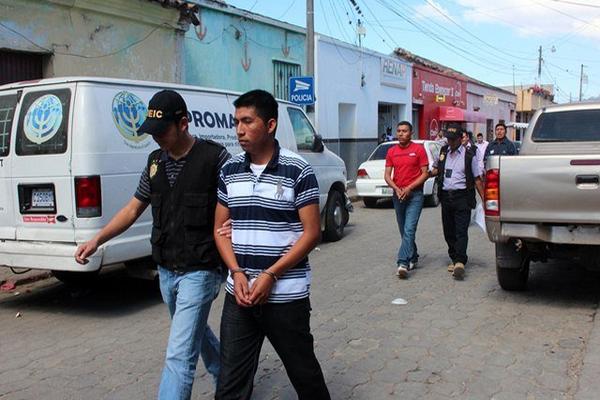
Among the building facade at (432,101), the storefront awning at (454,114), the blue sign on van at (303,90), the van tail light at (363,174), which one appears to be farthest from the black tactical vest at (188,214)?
the storefront awning at (454,114)

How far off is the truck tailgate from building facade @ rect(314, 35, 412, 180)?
41.0ft

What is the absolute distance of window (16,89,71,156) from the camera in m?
5.54

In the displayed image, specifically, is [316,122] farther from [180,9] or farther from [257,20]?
[180,9]

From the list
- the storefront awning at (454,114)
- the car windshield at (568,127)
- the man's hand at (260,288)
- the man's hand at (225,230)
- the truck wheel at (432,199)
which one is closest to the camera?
the man's hand at (260,288)

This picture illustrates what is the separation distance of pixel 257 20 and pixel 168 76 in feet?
13.3

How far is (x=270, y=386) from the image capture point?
13.4ft

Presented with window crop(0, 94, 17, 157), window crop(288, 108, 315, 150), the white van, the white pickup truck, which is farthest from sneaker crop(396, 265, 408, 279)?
window crop(0, 94, 17, 157)

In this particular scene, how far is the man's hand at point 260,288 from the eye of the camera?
269 cm

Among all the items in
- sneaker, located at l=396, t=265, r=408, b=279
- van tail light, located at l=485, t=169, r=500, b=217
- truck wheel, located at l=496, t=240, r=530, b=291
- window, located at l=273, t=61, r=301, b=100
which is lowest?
sneaker, located at l=396, t=265, r=408, b=279

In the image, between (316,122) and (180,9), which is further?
(316,122)

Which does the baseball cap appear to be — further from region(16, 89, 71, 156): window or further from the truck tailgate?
region(16, 89, 71, 156): window

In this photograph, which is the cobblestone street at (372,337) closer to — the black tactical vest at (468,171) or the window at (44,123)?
the black tactical vest at (468,171)

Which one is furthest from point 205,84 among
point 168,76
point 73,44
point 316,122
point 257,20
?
point 316,122

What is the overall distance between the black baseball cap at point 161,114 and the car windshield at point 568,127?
473 cm
